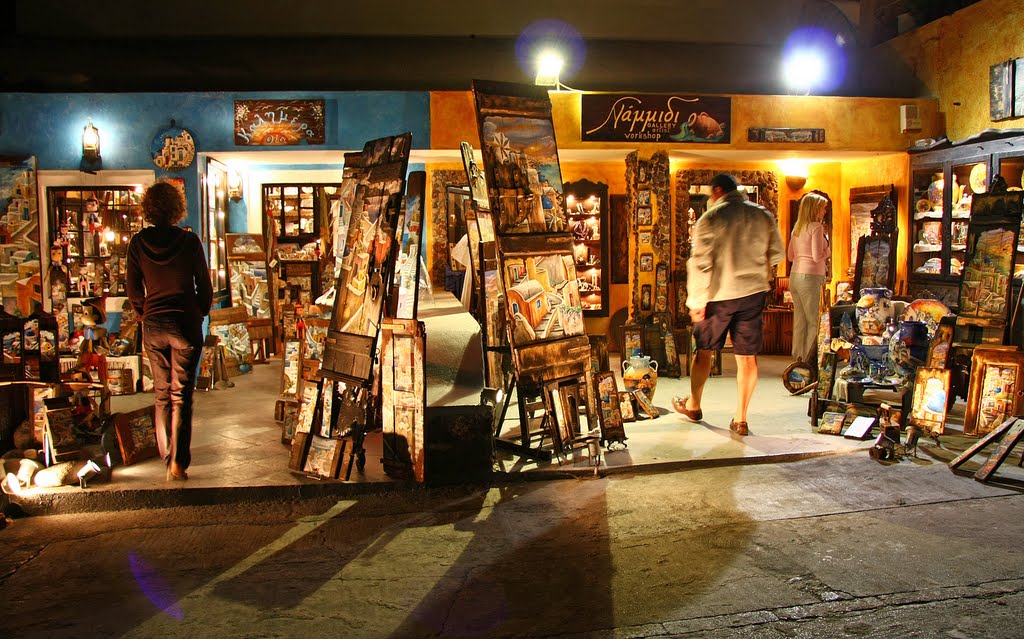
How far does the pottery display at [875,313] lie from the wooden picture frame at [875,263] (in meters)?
4.40

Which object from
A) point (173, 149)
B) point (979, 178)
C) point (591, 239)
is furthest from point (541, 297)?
point (979, 178)

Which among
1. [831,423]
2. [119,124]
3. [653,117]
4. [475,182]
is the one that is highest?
[653,117]

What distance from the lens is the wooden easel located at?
616cm

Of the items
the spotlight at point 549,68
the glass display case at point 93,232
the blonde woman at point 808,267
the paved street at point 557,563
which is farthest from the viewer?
the spotlight at point 549,68

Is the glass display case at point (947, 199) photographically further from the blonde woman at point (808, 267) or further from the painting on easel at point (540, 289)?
the painting on easel at point (540, 289)

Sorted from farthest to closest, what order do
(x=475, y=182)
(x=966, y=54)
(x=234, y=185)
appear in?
(x=234, y=185) < (x=966, y=54) < (x=475, y=182)

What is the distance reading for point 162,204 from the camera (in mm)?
6000

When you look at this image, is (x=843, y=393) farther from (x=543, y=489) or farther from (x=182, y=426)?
(x=182, y=426)

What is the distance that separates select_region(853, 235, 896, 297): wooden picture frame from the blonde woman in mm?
2345

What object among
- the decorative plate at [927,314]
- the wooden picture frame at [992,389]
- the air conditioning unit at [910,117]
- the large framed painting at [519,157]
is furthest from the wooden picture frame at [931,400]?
the air conditioning unit at [910,117]

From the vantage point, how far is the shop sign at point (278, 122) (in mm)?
10719

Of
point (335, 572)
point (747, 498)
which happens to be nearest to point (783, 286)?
point (747, 498)

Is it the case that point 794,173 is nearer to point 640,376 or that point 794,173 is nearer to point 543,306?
point 640,376

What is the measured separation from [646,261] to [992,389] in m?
4.77
